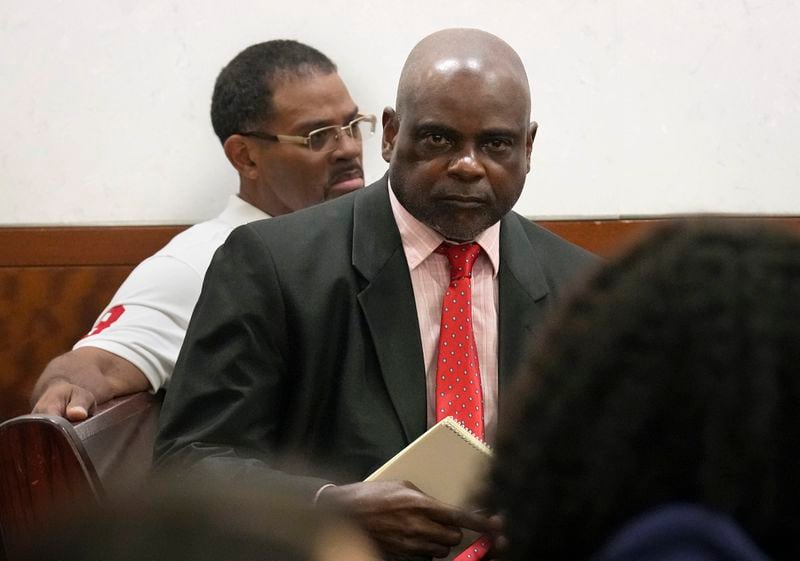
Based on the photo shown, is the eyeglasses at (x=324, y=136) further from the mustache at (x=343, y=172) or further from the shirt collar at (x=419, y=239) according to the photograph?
the shirt collar at (x=419, y=239)

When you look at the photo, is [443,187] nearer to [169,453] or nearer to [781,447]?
[169,453]

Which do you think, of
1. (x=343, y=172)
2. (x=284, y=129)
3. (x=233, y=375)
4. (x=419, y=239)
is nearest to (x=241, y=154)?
(x=284, y=129)

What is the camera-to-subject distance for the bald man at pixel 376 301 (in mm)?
1776

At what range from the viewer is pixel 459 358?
5.96 feet

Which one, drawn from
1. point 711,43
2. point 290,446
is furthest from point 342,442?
point 711,43

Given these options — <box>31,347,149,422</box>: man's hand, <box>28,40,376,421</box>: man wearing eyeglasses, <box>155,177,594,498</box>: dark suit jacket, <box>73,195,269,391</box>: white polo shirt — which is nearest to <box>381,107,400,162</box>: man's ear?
<box>155,177,594,498</box>: dark suit jacket

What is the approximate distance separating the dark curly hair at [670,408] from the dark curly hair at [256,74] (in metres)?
2.41

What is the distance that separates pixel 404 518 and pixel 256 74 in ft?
5.10

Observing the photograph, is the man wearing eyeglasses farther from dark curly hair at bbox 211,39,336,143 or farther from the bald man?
the bald man

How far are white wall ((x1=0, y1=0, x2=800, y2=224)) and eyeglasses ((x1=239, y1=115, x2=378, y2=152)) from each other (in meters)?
0.11

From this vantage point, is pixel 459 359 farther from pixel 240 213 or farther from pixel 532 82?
pixel 532 82

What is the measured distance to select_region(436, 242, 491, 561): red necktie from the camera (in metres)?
1.79

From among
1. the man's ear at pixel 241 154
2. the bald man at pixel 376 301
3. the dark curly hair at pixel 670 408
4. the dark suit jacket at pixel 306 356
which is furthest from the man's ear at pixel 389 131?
the dark curly hair at pixel 670 408

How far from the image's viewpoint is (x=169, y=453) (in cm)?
175
